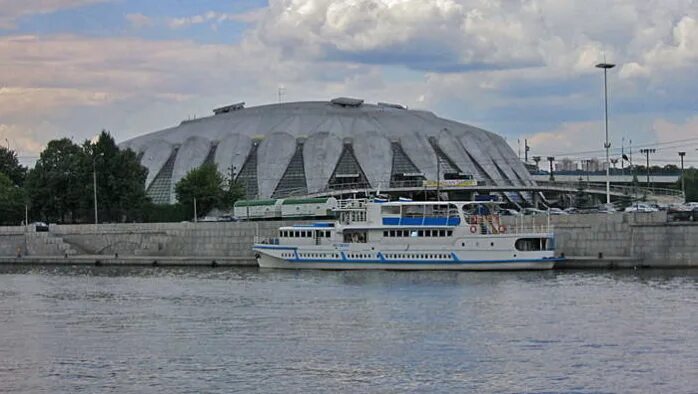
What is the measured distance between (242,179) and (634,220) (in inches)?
1644

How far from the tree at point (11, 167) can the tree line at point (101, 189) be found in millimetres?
25323

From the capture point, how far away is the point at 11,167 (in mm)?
110812

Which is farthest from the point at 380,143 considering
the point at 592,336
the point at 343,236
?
the point at 592,336

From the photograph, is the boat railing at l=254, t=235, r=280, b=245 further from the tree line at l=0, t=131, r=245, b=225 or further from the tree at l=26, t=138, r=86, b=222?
the tree at l=26, t=138, r=86, b=222

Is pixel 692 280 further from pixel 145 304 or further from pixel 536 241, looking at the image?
pixel 145 304

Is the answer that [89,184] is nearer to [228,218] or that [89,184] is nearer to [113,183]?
[113,183]

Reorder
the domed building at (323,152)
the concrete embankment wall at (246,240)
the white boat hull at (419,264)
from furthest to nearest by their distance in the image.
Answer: the domed building at (323,152) → the white boat hull at (419,264) → the concrete embankment wall at (246,240)

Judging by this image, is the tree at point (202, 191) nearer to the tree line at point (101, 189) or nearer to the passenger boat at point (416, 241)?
the tree line at point (101, 189)

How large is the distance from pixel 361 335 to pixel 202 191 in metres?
48.4

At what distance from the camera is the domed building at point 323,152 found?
296ft

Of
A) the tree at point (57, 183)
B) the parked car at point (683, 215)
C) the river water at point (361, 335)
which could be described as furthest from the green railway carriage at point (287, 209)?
the parked car at point (683, 215)

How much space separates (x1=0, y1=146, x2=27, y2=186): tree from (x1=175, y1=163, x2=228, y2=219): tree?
1215 inches

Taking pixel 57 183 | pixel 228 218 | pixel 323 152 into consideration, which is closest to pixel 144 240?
pixel 228 218

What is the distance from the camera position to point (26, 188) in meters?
82.1
